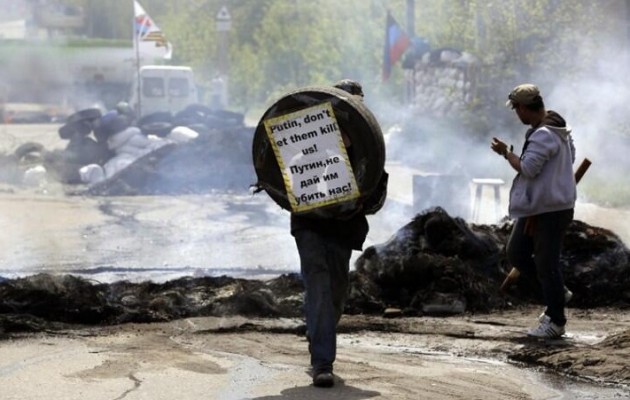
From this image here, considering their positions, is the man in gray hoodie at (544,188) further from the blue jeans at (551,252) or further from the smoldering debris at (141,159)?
the smoldering debris at (141,159)

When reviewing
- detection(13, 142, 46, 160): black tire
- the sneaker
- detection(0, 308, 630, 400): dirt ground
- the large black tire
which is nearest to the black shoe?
detection(0, 308, 630, 400): dirt ground

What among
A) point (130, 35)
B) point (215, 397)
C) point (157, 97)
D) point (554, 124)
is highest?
point (130, 35)

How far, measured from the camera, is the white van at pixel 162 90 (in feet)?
118

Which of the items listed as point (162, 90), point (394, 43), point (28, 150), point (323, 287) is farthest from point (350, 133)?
point (162, 90)

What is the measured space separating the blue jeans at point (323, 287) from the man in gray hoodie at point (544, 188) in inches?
55.9

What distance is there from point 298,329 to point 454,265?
153 cm

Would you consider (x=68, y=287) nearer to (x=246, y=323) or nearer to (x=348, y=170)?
(x=246, y=323)

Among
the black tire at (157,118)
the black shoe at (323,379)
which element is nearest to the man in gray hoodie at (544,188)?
the black shoe at (323,379)

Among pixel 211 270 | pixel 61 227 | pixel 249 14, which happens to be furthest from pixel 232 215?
pixel 249 14

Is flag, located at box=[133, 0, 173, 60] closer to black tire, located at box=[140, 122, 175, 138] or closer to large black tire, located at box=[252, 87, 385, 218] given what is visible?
black tire, located at box=[140, 122, 175, 138]

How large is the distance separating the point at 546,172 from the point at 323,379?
2183 millimetres

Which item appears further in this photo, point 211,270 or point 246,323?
point 211,270

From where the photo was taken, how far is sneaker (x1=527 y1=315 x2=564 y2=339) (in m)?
8.23

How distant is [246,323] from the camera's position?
28.5 ft
